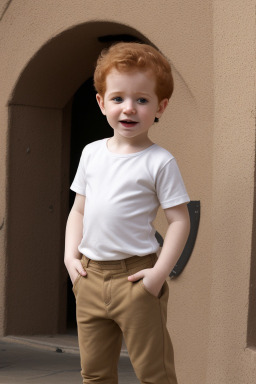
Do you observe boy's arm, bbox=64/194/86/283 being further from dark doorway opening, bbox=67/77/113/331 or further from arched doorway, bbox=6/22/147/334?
dark doorway opening, bbox=67/77/113/331

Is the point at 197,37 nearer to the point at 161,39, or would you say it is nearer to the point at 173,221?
the point at 161,39

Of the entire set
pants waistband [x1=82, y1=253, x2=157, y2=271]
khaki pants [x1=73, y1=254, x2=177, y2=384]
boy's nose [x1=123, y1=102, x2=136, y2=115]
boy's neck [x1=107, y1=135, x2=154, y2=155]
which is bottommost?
khaki pants [x1=73, y1=254, x2=177, y2=384]

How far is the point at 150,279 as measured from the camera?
3041 millimetres

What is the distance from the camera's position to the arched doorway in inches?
224

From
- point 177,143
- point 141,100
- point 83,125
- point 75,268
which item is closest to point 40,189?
point 83,125

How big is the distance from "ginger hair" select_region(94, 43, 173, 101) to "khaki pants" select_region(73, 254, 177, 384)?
644 millimetres

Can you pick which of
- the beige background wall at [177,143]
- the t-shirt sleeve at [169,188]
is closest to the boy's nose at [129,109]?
the t-shirt sleeve at [169,188]

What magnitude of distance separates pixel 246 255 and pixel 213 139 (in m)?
0.60

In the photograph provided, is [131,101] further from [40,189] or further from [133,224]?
[40,189]

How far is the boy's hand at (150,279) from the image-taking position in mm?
3041

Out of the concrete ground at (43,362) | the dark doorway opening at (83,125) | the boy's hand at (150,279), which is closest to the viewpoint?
the boy's hand at (150,279)

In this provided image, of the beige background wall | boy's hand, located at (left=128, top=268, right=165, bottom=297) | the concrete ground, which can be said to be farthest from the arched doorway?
boy's hand, located at (left=128, top=268, right=165, bottom=297)

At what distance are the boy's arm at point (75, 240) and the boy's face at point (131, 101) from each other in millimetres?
381

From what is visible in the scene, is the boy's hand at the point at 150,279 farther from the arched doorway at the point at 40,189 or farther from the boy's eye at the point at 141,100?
the arched doorway at the point at 40,189
